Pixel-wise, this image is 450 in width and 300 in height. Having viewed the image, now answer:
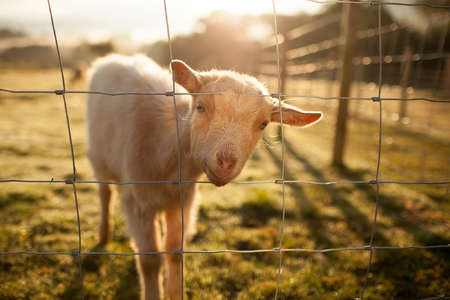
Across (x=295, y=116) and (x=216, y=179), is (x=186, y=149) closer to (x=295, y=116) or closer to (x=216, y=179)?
(x=216, y=179)

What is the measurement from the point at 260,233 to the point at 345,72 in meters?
3.93

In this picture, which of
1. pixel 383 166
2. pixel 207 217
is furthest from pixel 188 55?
pixel 207 217

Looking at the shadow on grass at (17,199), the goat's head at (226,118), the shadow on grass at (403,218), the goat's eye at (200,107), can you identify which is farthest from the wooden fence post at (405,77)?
the shadow on grass at (17,199)

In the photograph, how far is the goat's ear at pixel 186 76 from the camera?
2195 millimetres

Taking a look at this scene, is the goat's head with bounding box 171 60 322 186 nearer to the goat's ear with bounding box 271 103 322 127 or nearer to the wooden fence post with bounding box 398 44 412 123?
the goat's ear with bounding box 271 103 322 127

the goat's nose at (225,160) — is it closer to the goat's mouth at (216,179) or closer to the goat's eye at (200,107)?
the goat's mouth at (216,179)

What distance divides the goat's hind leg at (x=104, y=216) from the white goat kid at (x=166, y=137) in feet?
0.04

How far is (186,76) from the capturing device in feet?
7.57

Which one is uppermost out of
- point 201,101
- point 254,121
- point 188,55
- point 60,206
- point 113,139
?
point 188,55

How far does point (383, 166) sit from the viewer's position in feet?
21.9

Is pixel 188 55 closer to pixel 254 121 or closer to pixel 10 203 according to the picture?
pixel 10 203

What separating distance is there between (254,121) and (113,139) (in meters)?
1.74

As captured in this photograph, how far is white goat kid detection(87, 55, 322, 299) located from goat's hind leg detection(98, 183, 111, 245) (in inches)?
0.4

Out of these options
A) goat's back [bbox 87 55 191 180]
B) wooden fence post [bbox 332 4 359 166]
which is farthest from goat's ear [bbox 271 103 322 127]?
wooden fence post [bbox 332 4 359 166]
